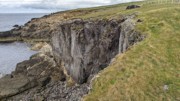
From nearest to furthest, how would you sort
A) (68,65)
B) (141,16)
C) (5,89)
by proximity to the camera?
1. (141,16)
2. (5,89)
3. (68,65)

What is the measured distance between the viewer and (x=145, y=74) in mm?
30531

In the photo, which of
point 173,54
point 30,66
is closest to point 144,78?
point 173,54

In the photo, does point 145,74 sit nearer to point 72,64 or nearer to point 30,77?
point 72,64

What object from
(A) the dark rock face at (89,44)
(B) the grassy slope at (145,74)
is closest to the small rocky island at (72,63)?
(A) the dark rock face at (89,44)

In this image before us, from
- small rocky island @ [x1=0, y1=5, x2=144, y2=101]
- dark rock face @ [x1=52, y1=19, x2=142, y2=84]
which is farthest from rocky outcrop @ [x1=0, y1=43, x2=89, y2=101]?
dark rock face @ [x1=52, y1=19, x2=142, y2=84]

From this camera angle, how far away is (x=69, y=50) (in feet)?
214

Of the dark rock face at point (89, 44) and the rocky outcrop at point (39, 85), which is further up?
the dark rock face at point (89, 44)

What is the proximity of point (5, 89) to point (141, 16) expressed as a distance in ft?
96.3

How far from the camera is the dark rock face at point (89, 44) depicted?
50625 mm

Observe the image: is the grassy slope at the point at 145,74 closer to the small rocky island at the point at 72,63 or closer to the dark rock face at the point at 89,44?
the small rocky island at the point at 72,63

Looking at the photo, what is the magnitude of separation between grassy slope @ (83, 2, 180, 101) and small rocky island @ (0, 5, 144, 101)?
248 inches

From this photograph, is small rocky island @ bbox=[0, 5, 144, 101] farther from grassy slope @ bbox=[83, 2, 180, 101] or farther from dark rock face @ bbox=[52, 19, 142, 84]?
grassy slope @ bbox=[83, 2, 180, 101]

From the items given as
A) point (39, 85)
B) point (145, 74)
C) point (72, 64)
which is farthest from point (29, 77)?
point (145, 74)

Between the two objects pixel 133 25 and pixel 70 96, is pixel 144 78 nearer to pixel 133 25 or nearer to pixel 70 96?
pixel 133 25
